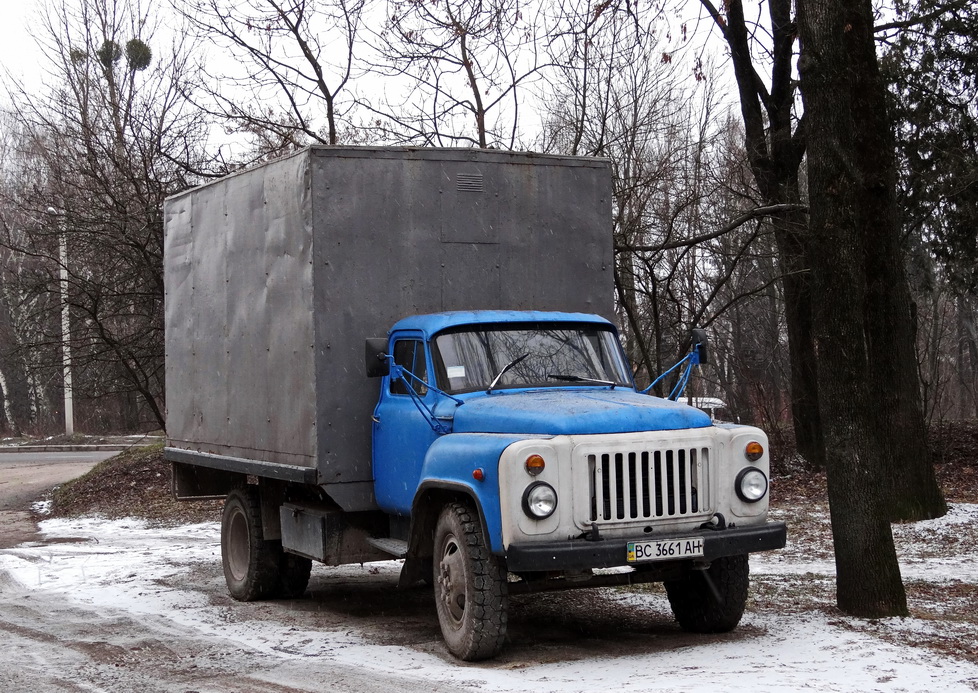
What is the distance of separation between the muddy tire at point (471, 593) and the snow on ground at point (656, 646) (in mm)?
146

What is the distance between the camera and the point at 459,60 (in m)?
17.4

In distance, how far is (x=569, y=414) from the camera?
22.9ft

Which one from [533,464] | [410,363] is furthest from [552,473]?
[410,363]

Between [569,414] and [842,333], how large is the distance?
230 cm

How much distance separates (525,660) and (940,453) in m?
13.9

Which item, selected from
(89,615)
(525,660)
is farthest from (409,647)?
(89,615)

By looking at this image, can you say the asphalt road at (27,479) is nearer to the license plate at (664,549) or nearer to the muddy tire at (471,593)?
the muddy tire at (471,593)

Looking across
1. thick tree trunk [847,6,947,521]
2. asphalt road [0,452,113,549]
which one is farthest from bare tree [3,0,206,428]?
thick tree trunk [847,6,947,521]

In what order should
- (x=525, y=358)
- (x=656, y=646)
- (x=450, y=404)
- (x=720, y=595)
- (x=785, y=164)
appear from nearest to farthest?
(x=656, y=646) < (x=720, y=595) < (x=450, y=404) < (x=525, y=358) < (x=785, y=164)

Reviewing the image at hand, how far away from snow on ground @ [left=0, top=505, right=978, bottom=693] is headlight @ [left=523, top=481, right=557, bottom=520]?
0.93 metres

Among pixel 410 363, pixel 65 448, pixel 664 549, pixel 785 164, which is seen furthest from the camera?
pixel 65 448

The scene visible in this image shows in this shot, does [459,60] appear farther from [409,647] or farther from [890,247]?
[409,647]

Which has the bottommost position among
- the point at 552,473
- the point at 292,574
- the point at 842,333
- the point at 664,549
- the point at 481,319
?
the point at 292,574

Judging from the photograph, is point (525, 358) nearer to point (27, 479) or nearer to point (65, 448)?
point (27, 479)
